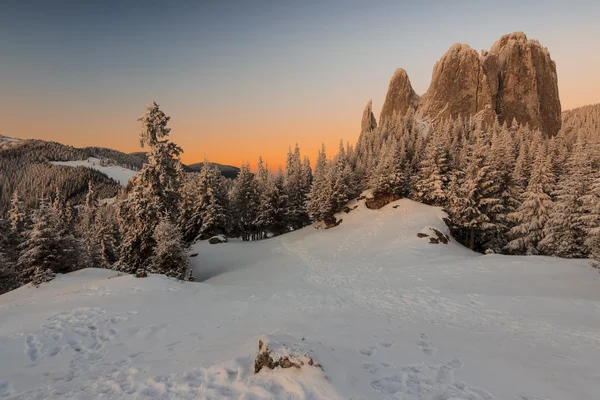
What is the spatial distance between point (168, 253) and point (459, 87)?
103382 mm

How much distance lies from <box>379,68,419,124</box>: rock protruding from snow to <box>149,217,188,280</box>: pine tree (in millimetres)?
109444

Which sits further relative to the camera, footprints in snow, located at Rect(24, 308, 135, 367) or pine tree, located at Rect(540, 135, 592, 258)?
pine tree, located at Rect(540, 135, 592, 258)

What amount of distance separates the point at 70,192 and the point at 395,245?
727 ft

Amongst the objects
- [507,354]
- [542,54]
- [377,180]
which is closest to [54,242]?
[507,354]

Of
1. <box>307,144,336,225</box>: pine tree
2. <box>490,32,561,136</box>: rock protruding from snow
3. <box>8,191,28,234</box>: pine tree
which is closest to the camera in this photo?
<box>8,191,28,234</box>: pine tree

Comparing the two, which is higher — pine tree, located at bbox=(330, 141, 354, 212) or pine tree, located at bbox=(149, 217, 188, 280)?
pine tree, located at bbox=(330, 141, 354, 212)

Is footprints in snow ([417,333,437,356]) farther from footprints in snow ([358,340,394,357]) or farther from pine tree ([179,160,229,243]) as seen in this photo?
pine tree ([179,160,229,243])

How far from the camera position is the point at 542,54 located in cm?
9038

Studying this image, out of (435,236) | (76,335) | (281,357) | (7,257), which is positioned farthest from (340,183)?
(281,357)

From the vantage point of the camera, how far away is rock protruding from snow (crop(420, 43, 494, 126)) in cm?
→ 8806

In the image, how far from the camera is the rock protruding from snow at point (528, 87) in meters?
86.8

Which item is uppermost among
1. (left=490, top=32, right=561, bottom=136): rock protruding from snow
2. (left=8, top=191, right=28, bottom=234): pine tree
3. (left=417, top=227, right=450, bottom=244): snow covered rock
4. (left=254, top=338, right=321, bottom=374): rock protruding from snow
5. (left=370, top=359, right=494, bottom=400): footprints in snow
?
(left=490, top=32, right=561, bottom=136): rock protruding from snow

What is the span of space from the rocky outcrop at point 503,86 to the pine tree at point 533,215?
6633 cm

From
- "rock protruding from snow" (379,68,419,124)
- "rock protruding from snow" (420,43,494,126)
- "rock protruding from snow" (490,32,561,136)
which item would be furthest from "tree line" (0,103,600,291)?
"rock protruding from snow" (379,68,419,124)
